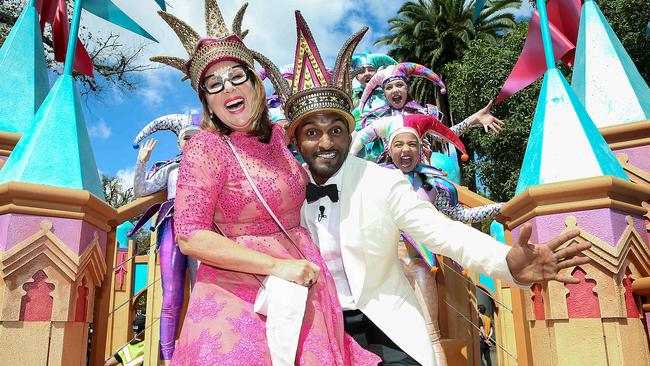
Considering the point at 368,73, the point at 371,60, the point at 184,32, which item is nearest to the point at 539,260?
the point at 184,32

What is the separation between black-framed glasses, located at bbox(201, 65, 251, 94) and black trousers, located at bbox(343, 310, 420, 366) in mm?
956

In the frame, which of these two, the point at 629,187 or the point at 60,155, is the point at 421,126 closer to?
the point at 629,187

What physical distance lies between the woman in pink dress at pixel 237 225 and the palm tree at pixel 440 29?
1876 cm

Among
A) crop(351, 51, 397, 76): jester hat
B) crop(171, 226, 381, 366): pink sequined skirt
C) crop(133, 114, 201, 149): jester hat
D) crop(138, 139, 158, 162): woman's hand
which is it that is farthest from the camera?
crop(351, 51, 397, 76): jester hat

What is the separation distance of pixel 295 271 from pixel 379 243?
0.45 m

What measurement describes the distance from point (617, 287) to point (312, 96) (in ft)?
5.42

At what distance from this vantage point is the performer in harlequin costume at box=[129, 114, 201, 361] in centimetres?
317

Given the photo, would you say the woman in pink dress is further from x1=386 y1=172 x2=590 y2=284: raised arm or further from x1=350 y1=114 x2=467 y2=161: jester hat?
x1=350 y1=114 x2=467 y2=161: jester hat

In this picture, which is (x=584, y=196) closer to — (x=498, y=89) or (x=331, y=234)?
(x=331, y=234)

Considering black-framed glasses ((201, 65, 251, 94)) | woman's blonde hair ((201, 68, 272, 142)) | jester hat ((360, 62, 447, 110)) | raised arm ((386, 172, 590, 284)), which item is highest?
jester hat ((360, 62, 447, 110))

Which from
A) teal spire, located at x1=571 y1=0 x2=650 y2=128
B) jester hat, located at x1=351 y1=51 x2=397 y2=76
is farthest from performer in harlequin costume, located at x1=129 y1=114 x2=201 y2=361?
jester hat, located at x1=351 y1=51 x2=397 y2=76

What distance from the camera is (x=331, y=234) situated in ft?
6.53

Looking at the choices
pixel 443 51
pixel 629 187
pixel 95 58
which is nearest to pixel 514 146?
pixel 443 51

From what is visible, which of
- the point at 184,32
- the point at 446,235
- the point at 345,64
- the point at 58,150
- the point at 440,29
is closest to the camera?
the point at 446,235
